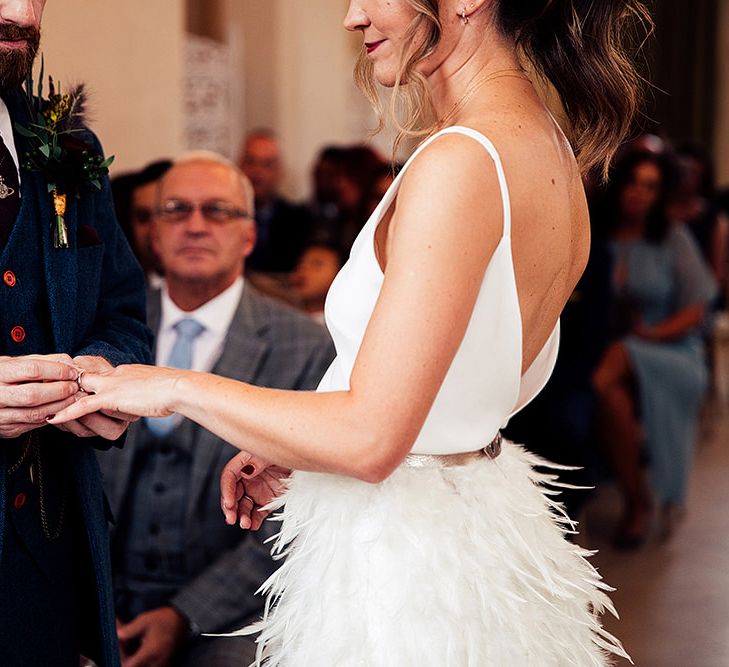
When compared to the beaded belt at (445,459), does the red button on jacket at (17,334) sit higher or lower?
higher

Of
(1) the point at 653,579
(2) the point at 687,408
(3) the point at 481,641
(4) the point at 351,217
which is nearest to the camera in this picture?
(3) the point at 481,641

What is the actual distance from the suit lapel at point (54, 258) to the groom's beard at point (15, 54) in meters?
0.08

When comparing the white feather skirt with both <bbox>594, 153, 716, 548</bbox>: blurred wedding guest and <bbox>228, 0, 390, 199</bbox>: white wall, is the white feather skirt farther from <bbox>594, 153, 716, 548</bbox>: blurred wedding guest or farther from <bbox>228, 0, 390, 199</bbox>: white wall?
<bbox>228, 0, 390, 199</bbox>: white wall

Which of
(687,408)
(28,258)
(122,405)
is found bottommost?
(687,408)

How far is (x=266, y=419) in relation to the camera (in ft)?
4.65

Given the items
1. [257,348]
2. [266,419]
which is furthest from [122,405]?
[257,348]

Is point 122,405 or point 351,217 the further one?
point 351,217

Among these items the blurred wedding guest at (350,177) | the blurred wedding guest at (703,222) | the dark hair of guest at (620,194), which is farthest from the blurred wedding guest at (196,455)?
the blurred wedding guest at (703,222)

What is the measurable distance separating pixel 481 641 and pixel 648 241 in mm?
4669

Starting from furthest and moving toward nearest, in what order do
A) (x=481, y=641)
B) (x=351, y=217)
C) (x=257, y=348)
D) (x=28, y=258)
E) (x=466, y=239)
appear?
1. (x=351, y=217)
2. (x=257, y=348)
3. (x=28, y=258)
4. (x=481, y=641)
5. (x=466, y=239)

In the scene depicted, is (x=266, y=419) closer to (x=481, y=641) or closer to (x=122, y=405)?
(x=122, y=405)

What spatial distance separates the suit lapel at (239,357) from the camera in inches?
109

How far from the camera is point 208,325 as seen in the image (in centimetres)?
306

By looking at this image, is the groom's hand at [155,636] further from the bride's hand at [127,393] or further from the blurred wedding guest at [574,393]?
the blurred wedding guest at [574,393]
